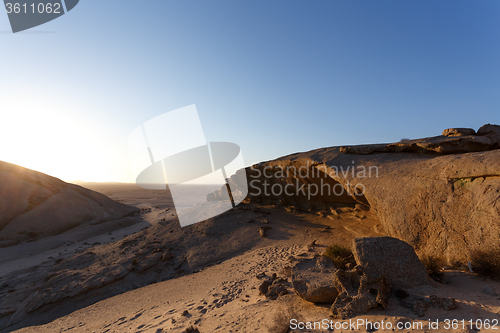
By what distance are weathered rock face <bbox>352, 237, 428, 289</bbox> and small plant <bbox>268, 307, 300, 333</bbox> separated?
1515mm

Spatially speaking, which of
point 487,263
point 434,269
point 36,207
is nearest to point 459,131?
point 487,263

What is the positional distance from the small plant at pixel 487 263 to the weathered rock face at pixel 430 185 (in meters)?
0.14

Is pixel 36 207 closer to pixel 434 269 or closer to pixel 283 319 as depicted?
pixel 283 319

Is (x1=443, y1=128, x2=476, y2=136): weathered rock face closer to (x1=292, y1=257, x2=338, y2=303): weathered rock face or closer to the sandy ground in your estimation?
the sandy ground

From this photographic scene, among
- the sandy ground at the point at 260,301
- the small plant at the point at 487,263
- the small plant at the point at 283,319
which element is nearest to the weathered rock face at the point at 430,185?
the small plant at the point at 487,263

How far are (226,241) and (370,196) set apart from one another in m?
6.70

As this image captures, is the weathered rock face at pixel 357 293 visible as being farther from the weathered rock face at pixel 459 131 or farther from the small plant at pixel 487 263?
the weathered rock face at pixel 459 131

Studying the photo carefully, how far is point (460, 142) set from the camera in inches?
294

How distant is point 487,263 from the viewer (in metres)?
4.33

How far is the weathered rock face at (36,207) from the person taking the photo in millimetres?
16891

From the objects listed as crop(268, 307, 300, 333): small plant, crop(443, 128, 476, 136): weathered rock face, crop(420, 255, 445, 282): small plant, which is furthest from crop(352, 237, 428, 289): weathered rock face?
crop(443, 128, 476, 136): weathered rock face

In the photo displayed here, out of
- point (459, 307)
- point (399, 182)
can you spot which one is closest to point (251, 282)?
point (459, 307)

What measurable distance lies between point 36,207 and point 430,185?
26583mm

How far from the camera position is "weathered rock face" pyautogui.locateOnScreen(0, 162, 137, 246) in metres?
16.9
